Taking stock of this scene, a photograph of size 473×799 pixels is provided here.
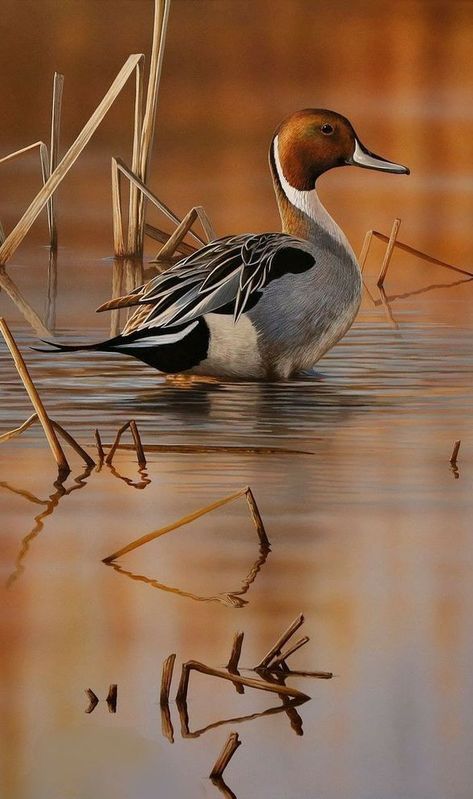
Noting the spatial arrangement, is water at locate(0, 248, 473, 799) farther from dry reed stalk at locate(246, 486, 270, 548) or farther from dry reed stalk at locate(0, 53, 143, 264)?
dry reed stalk at locate(0, 53, 143, 264)

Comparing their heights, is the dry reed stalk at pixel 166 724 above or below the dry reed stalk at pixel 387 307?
above

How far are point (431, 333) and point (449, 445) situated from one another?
106 inches

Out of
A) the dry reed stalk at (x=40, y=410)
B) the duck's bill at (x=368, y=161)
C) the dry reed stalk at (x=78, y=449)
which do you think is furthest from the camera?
the duck's bill at (x=368, y=161)

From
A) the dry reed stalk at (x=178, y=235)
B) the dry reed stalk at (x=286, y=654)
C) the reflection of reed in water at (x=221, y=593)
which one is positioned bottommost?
the dry reed stalk at (x=178, y=235)

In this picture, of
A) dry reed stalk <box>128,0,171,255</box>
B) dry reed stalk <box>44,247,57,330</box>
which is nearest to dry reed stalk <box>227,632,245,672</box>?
dry reed stalk <box>44,247,57,330</box>

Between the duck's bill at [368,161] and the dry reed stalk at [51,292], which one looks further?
the dry reed stalk at [51,292]

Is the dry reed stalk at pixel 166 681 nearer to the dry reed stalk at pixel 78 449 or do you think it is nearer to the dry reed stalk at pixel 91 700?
the dry reed stalk at pixel 91 700

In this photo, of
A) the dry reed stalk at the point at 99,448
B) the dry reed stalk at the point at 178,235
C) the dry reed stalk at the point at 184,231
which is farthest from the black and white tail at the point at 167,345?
the dry reed stalk at the point at 178,235

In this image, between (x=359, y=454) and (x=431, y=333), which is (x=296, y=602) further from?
(x=431, y=333)

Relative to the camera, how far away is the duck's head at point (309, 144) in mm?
7336

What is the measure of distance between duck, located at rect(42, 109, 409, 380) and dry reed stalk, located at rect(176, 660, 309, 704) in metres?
3.18

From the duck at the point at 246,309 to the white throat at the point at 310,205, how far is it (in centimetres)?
8

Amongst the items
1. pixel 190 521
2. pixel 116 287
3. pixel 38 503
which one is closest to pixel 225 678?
pixel 190 521

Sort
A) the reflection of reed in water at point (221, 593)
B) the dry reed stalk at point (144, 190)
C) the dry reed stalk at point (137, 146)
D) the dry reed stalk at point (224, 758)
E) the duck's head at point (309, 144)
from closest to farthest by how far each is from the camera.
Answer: the dry reed stalk at point (224, 758) → the reflection of reed in water at point (221, 593) → the duck's head at point (309, 144) → the dry reed stalk at point (144, 190) → the dry reed stalk at point (137, 146)
